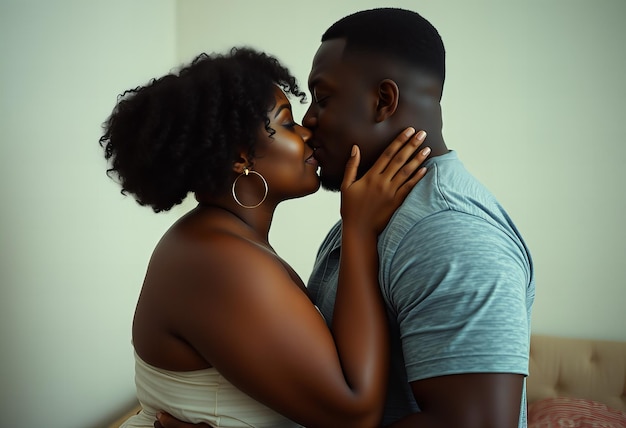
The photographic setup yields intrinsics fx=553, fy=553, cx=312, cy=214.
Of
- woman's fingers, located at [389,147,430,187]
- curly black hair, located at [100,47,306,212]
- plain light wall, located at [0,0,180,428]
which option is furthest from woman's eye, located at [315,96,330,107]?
plain light wall, located at [0,0,180,428]

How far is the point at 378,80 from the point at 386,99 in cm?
4

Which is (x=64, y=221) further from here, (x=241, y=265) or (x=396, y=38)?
(x=396, y=38)

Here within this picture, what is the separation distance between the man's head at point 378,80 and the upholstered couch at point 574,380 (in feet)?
5.66

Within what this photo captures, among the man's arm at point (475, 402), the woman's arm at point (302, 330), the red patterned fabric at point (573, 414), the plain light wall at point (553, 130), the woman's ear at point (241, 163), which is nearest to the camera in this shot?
the man's arm at point (475, 402)

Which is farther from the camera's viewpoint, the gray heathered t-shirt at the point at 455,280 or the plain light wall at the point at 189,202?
the plain light wall at the point at 189,202

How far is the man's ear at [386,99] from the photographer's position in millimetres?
1008

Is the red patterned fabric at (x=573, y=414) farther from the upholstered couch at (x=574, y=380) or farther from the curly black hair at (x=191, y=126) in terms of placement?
the curly black hair at (x=191, y=126)

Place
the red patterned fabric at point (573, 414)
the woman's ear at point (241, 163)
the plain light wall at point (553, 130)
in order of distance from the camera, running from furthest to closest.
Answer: the plain light wall at point (553, 130), the red patterned fabric at point (573, 414), the woman's ear at point (241, 163)

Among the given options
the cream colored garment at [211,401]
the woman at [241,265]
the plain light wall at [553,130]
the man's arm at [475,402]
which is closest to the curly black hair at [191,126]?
the woman at [241,265]

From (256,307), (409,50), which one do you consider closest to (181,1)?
(409,50)

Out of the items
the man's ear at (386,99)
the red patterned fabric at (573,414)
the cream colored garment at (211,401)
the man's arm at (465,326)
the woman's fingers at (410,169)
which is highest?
the man's ear at (386,99)

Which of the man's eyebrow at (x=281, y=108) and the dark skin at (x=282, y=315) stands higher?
the man's eyebrow at (x=281, y=108)

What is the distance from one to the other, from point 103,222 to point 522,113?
75.3 inches

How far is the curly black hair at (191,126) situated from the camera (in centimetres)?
106
